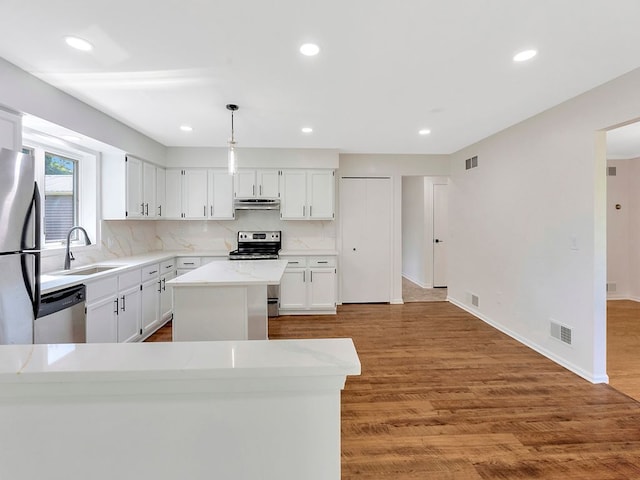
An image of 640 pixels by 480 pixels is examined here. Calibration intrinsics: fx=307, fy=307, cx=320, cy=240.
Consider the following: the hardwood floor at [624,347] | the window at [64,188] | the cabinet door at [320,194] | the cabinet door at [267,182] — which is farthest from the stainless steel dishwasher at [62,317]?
the hardwood floor at [624,347]

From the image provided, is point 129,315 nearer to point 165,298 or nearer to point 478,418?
point 165,298

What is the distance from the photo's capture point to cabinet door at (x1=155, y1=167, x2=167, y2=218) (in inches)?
173

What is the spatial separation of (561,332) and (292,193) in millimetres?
3578

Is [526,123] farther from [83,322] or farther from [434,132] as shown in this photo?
[83,322]

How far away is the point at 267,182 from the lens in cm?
461

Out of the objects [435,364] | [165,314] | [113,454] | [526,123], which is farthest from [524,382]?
[165,314]

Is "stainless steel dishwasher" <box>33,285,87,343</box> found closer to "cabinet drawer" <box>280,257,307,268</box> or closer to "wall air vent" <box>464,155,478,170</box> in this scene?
"cabinet drawer" <box>280,257,307,268</box>

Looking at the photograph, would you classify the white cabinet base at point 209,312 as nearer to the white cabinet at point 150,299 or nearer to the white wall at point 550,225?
the white cabinet at point 150,299

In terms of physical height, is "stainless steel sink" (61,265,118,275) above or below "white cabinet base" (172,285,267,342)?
above

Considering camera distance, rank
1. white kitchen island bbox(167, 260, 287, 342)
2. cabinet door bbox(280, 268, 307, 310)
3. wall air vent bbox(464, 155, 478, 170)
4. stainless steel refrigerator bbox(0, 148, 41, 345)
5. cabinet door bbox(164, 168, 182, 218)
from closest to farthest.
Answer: stainless steel refrigerator bbox(0, 148, 41, 345) → white kitchen island bbox(167, 260, 287, 342) → wall air vent bbox(464, 155, 478, 170) → cabinet door bbox(280, 268, 307, 310) → cabinet door bbox(164, 168, 182, 218)

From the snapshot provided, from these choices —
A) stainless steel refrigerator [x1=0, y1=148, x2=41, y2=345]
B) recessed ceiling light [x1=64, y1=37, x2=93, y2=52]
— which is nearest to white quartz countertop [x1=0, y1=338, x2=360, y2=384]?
stainless steel refrigerator [x1=0, y1=148, x2=41, y2=345]

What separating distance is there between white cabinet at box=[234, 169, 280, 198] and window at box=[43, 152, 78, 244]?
191 cm

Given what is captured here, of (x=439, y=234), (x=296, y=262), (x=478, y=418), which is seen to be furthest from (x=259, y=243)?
(x=439, y=234)

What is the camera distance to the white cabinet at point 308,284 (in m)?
4.46
